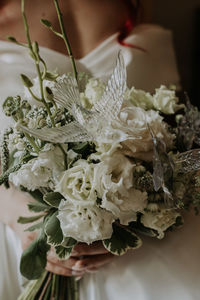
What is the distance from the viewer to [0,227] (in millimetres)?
865

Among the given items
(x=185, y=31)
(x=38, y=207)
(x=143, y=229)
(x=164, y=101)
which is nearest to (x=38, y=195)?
(x=38, y=207)

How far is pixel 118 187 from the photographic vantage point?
52cm

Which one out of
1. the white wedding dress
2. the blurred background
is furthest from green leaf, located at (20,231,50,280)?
the blurred background

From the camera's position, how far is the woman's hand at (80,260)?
70 cm

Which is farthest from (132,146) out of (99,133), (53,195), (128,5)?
(128,5)

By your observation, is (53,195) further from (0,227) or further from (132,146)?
(0,227)

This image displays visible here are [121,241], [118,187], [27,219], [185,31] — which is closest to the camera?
[118,187]

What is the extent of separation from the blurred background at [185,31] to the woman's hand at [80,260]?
163 centimetres

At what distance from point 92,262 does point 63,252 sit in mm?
136

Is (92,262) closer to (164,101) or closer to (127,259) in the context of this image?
(127,259)

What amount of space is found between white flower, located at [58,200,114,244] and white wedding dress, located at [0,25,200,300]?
236 mm

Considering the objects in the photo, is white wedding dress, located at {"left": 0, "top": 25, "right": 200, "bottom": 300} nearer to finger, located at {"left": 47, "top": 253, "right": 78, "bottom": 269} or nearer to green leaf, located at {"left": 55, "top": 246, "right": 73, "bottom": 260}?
finger, located at {"left": 47, "top": 253, "right": 78, "bottom": 269}

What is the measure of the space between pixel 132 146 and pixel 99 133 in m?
0.06

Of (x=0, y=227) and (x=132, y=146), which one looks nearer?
(x=132, y=146)
